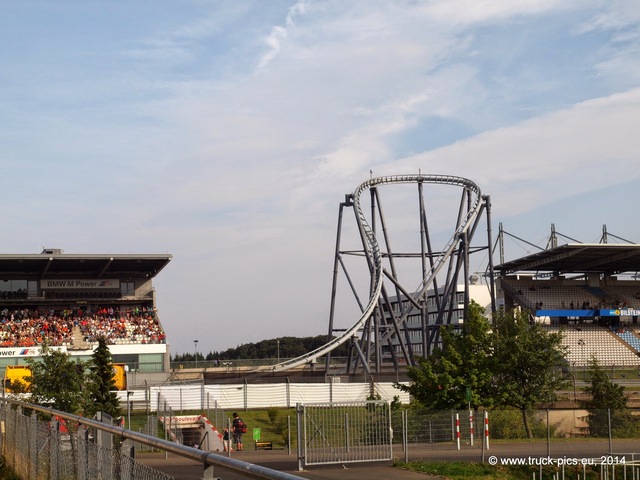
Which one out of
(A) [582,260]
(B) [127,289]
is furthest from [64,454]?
(A) [582,260]

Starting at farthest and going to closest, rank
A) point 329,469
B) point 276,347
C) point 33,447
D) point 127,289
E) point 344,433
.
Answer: point 276,347 → point 127,289 → point 344,433 → point 329,469 → point 33,447

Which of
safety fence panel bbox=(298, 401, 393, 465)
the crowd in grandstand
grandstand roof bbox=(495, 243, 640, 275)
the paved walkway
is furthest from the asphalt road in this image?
grandstand roof bbox=(495, 243, 640, 275)

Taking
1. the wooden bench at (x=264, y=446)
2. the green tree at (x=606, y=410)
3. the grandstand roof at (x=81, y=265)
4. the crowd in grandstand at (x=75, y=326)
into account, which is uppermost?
the grandstand roof at (x=81, y=265)

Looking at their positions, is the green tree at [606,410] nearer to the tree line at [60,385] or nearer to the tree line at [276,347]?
the tree line at [60,385]

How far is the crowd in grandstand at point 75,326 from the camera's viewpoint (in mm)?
57531

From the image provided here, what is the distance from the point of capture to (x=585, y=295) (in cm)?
7062

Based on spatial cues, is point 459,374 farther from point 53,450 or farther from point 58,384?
point 53,450

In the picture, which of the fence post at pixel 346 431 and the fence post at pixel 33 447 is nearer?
the fence post at pixel 33 447

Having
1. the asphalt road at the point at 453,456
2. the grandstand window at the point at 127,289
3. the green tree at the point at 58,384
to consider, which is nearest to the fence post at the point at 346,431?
the asphalt road at the point at 453,456

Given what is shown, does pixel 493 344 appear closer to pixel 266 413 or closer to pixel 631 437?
pixel 631 437

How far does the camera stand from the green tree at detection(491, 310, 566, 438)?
34.9 metres

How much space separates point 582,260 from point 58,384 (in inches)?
1843

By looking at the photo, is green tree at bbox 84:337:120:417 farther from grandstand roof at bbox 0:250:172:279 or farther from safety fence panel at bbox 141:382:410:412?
grandstand roof at bbox 0:250:172:279

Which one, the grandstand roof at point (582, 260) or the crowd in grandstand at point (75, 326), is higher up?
the grandstand roof at point (582, 260)
